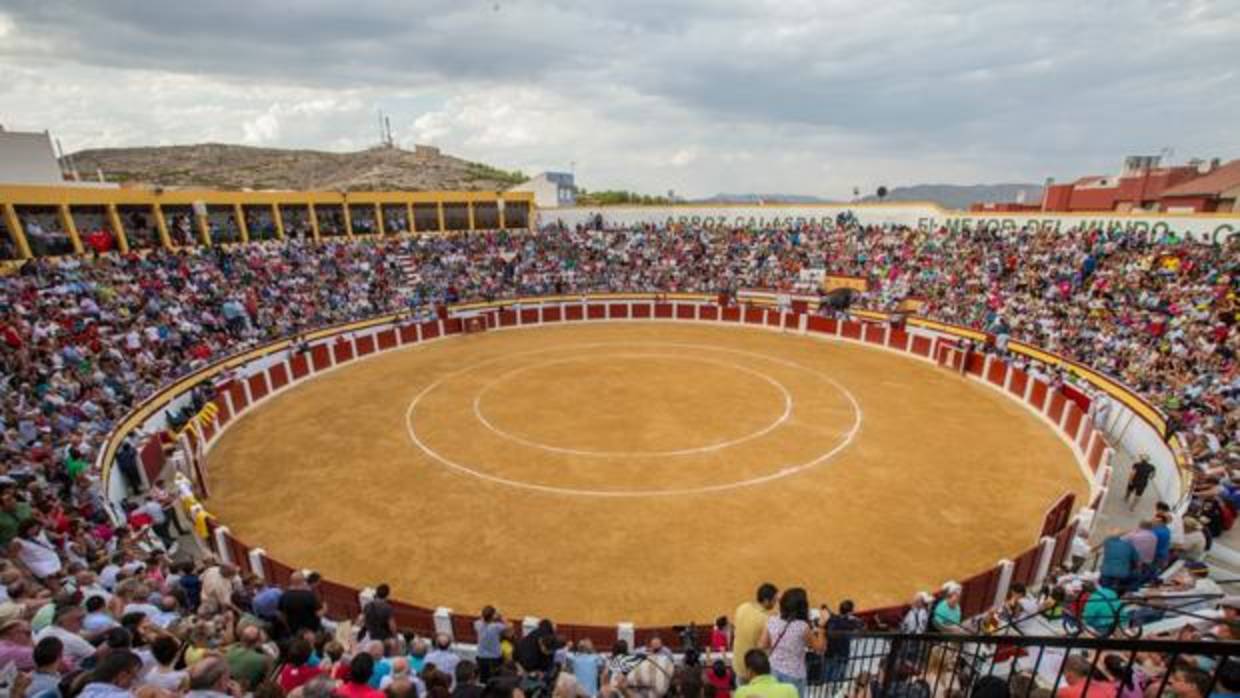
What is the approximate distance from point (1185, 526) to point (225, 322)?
94.1 ft

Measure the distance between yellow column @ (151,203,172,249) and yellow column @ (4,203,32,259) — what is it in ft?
20.6

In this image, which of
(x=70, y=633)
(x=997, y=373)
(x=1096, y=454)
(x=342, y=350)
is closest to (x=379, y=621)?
(x=70, y=633)

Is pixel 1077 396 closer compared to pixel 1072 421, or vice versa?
pixel 1072 421

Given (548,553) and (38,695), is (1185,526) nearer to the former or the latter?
(548,553)

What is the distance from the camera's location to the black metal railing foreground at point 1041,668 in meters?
2.66

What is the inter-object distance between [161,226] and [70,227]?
4.51m

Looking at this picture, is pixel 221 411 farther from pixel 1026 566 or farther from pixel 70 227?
pixel 1026 566

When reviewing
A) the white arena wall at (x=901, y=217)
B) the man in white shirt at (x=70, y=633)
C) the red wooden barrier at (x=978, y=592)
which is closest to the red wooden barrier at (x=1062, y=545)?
the red wooden barrier at (x=978, y=592)

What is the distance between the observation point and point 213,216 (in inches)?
1265

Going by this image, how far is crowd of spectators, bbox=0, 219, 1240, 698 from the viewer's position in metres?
5.70

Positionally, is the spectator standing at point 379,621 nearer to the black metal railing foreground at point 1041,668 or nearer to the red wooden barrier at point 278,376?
the black metal railing foreground at point 1041,668

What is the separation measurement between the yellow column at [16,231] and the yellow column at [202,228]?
8033 millimetres

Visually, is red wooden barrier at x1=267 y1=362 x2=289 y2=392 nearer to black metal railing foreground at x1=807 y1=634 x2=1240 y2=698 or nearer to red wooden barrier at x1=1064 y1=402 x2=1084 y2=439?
black metal railing foreground at x1=807 y1=634 x2=1240 y2=698

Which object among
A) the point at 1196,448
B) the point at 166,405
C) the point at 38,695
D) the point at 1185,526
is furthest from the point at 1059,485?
the point at 166,405
